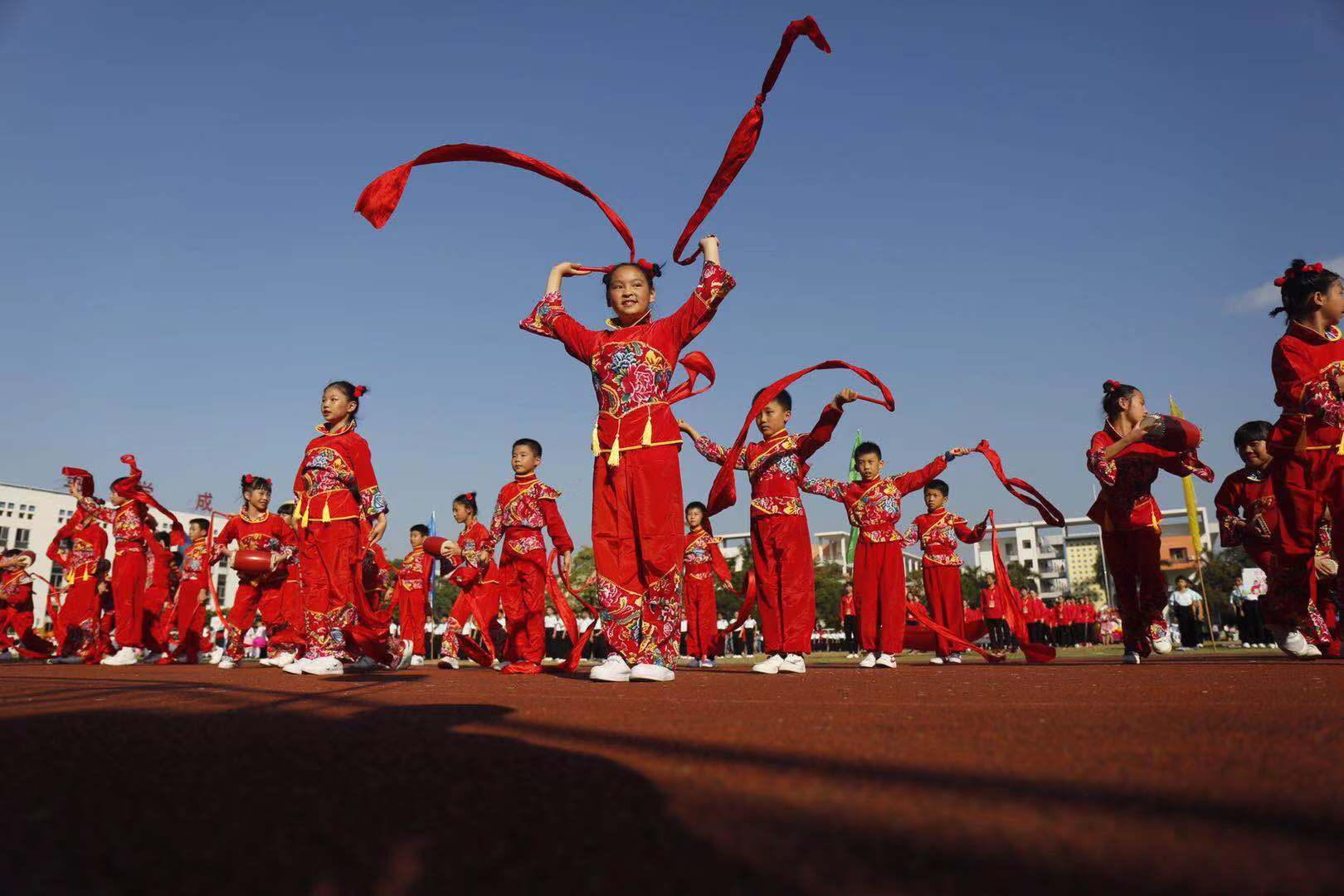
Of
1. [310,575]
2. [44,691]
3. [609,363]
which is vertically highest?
[609,363]

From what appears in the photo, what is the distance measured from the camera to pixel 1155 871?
3.34ft

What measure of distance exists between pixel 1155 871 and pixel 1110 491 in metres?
6.81

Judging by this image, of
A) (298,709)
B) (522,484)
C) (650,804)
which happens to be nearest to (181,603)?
(522,484)

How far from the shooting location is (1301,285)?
5477 millimetres

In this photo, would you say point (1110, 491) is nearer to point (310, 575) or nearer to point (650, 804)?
point (310, 575)

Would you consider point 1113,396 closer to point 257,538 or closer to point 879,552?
point 879,552

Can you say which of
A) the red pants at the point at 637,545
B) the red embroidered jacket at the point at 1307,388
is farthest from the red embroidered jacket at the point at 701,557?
the red embroidered jacket at the point at 1307,388

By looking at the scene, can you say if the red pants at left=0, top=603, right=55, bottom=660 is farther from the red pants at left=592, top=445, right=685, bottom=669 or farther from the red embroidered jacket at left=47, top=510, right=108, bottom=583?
the red pants at left=592, top=445, right=685, bottom=669

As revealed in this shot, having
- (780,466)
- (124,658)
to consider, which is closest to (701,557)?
(780,466)

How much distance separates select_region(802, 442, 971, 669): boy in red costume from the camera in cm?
804

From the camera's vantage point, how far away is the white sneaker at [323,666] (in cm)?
591

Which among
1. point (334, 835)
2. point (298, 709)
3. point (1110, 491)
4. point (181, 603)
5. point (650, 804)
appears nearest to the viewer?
point (334, 835)

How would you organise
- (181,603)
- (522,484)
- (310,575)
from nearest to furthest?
(310,575)
(522,484)
(181,603)

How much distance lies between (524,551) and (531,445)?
105 centimetres
